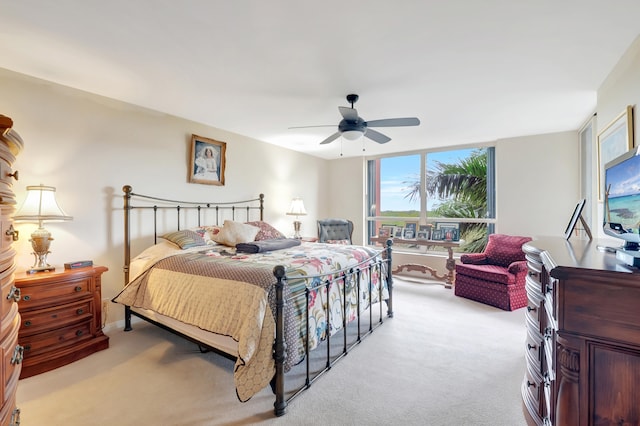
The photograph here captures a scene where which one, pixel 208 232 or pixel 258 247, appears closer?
pixel 258 247

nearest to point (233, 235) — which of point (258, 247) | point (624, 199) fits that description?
point (258, 247)

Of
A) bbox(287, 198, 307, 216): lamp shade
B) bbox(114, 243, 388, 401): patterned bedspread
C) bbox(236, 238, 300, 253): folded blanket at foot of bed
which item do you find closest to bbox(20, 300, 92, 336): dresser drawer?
bbox(114, 243, 388, 401): patterned bedspread

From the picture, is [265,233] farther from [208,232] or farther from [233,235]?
[208,232]

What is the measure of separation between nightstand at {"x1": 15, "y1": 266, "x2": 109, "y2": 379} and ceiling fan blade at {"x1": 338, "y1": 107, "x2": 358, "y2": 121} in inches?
104

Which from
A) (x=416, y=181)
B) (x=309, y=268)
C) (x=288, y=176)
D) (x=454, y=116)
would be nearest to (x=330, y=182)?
A: (x=288, y=176)

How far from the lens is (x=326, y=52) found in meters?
2.13

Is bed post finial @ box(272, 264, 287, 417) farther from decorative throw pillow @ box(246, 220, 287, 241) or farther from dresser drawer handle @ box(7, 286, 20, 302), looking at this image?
decorative throw pillow @ box(246, 220, 287, 241)

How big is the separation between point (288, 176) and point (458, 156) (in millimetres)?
3213

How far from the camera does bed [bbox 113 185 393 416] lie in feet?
5.69

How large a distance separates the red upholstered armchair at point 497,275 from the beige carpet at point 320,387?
0.79 metres

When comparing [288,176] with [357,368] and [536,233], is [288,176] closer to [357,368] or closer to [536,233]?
[357,368]

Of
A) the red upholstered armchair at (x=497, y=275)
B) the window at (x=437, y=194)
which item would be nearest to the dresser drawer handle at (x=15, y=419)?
the red upholstered armchair at (x=497, y=275)

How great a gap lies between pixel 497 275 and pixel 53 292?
15.1 ft

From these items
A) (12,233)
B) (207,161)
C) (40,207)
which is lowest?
(12,233)
